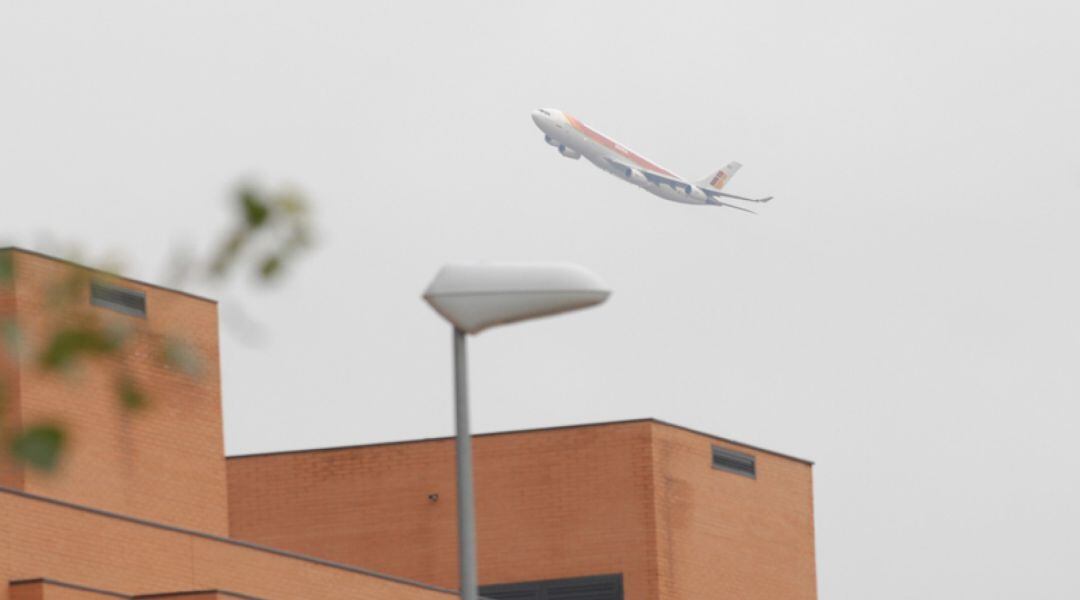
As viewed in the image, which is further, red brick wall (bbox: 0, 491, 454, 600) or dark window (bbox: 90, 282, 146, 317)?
dark window (bbox: 90, 282, 146, 317)

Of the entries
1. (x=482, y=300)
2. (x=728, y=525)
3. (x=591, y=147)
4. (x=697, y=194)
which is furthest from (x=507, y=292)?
(x=697, y=194)

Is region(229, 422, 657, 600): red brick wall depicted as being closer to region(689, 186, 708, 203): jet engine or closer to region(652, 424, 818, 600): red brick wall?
region(652, 424, 818, 600): red brick wall

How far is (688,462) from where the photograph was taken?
3828 centimetres

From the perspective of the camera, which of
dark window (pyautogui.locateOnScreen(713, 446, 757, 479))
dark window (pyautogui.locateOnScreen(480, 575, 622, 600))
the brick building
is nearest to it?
the brick building

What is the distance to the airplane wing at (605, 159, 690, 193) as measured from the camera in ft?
391

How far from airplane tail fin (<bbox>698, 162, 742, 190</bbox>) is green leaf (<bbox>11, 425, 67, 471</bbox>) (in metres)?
126

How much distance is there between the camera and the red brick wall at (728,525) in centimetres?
3756

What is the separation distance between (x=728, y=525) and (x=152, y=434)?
11.2m

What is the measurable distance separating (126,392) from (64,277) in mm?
209

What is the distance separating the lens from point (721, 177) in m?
132

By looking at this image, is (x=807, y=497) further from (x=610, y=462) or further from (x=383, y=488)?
(x=383, y=488)

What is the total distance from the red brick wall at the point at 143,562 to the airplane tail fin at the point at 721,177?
103 meters

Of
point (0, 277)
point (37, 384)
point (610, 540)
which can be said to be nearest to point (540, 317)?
point (0, 277)

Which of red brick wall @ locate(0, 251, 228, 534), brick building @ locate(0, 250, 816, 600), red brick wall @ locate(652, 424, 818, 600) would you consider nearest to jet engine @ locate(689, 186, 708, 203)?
brick building @ locate(0, 250, 816, 600)
